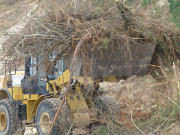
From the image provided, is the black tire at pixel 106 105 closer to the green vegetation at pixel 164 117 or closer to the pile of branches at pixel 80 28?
the green vegetation at pixel 164 117

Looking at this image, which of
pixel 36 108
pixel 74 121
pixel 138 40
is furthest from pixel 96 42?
pixel 36 108

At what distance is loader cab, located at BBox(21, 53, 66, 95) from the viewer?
7.55 metres

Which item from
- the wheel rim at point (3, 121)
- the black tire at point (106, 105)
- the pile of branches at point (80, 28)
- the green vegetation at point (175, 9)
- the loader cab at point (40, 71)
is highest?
the green vegetation at point (175, 9)

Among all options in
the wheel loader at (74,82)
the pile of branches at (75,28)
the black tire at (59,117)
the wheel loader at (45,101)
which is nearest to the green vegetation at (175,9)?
the wheel loader at (74,82)

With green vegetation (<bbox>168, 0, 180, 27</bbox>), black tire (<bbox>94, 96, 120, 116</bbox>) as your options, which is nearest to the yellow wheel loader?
black tire (<bbox>94, 96, 120, 116</bbox>)

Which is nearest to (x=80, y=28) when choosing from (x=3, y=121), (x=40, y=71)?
(x=40, y=71)

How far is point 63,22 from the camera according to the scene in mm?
7137

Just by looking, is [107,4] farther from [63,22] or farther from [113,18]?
[63,22]

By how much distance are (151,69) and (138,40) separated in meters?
1.03

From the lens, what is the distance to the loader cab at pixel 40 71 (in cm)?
→ 755

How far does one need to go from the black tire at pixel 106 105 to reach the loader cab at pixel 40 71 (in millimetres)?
1356

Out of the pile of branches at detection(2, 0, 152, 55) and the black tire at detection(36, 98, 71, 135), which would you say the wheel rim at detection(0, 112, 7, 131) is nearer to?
the black tire at detection(36, 98, 71, 135)

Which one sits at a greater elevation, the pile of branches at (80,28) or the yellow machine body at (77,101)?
the pile of branches at (80,28)

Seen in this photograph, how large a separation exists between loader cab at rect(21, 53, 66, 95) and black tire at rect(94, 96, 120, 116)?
4.45ft
